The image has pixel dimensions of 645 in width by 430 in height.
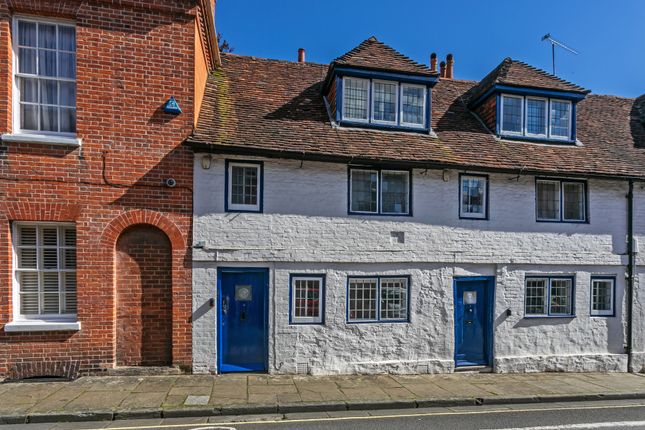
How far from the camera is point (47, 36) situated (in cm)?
798

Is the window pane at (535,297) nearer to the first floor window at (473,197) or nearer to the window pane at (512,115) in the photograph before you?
the first floor window at (473,197)

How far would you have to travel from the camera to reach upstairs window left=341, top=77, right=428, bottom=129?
980cm

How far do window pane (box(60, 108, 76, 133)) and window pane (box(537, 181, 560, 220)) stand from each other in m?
11.3

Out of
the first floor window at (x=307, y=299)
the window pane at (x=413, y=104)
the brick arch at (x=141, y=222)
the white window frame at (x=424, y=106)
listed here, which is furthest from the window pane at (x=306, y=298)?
the window pane at (x=413, y=104)

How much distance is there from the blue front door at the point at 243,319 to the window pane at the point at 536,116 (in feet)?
27.7

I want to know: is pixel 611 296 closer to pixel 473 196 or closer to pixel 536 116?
pixel 473 196

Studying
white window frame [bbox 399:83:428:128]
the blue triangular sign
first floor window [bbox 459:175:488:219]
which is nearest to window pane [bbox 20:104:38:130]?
the blue triangular sign

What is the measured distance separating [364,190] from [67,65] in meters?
7.04

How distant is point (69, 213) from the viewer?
25.4 feet

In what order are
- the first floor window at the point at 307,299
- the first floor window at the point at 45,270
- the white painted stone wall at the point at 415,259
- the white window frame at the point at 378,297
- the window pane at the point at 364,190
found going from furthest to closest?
the window pane at the point at 364,190 < the white window frame at the point at 378,297 < the first floor window at the point at 307,299 < the white painted stone wall at the point at 415,259 < the first floor window at the point at 45,270

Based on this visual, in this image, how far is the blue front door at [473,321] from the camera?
9484mm

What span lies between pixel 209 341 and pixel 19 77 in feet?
22.4

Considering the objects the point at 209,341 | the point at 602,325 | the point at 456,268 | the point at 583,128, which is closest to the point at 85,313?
the point at 209,341

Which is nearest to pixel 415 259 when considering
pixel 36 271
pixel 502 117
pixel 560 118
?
pixel 502 117
